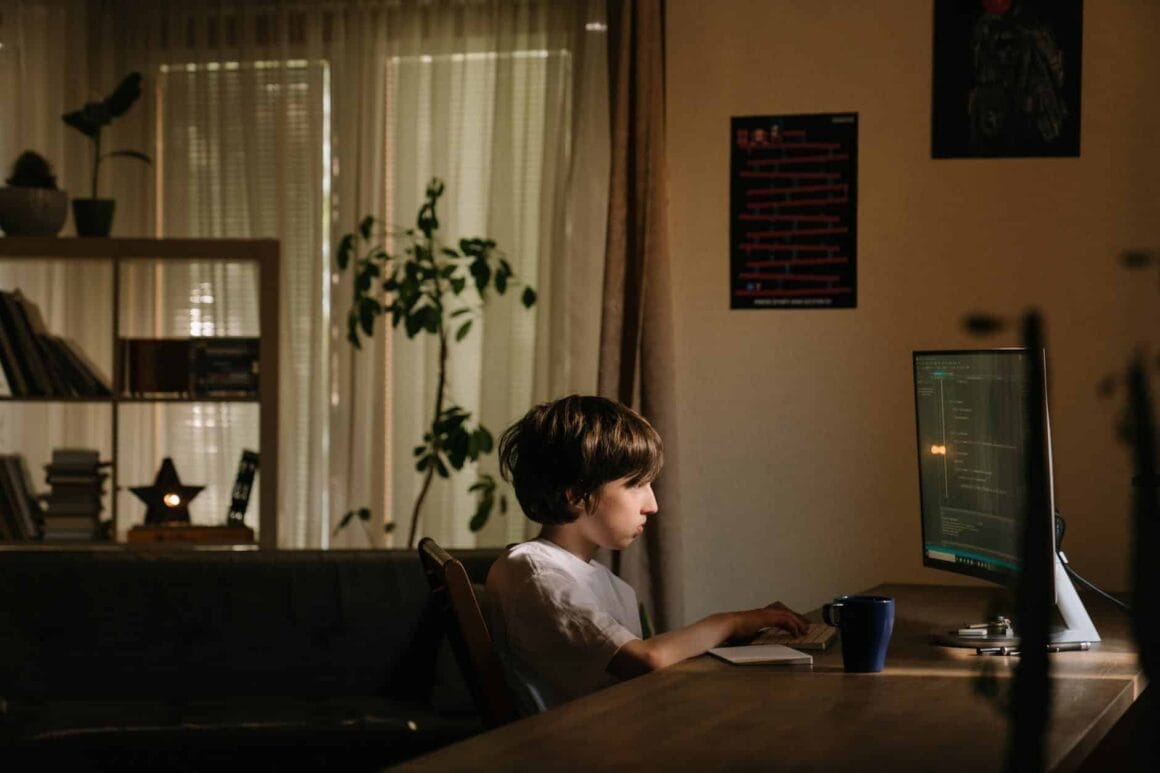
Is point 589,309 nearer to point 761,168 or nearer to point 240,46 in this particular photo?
point 761,168

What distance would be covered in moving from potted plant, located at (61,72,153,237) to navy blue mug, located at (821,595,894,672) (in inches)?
110

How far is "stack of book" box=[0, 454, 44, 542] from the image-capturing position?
4.03 meters

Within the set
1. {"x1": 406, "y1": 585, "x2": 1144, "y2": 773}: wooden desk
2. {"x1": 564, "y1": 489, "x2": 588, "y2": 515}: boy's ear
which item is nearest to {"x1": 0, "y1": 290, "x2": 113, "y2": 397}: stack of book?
{"x1": 564, "y1": 489, "x2": 588, "y2": 515}: boy's ear

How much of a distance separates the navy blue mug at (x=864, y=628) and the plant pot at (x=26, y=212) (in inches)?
115

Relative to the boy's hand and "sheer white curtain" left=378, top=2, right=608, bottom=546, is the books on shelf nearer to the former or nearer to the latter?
"sheer white curtain" left=378, top=2, right=608, bottom=546

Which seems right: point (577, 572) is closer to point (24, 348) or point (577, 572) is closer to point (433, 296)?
point (433, 296)

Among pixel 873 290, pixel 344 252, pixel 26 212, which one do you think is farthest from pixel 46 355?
pixel 873 290

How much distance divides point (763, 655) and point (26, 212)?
2.88 metres

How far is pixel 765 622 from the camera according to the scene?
2.13 meters

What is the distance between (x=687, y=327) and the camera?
401cm

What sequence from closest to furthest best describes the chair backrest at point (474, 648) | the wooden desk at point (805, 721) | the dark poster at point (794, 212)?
the wooden desk at point (805, 721), the chair backrest at point (474, 648), the dark poster at point (794, 212)

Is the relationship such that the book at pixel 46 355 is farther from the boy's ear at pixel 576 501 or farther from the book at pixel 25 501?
the boy's ear at pixel 576 501

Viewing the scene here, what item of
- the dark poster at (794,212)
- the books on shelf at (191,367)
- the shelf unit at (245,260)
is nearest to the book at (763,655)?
the dark poster at (794,212)

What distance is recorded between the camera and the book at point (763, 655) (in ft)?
6.48
